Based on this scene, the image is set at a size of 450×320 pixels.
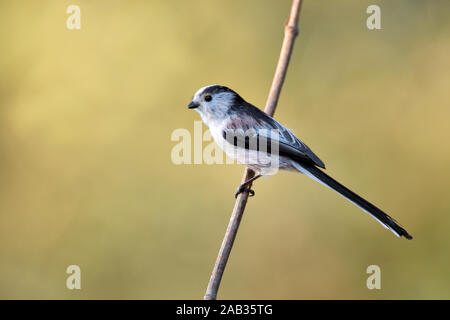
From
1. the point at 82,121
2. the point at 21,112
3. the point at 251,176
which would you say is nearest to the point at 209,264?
the point at 251,176

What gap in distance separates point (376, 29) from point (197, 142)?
5.51ft

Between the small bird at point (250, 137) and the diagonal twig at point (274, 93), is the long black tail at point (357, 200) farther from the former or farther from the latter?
the diagonal twig at point (274, 93)

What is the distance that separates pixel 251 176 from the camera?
91.0 inches

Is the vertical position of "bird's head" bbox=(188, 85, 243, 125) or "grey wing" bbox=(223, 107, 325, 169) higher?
"bird's head" bbox=(188, 85, 243, 125)

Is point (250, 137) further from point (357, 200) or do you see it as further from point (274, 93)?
point (357, 200)

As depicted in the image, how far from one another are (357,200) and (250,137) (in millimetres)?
557

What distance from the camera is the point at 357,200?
1.79 metres

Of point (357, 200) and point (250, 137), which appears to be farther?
point (250, 137)

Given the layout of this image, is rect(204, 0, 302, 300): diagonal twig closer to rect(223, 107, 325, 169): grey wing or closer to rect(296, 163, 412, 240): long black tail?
rect(223, 107, 325, 169): grey wing

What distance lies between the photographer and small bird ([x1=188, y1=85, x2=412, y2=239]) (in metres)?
2.06

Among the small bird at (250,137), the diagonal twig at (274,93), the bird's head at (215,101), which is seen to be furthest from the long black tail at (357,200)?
the bird's head at (215,101)

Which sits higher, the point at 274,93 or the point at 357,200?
the point at 274,93

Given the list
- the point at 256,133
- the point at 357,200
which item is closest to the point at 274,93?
the point at 256,133

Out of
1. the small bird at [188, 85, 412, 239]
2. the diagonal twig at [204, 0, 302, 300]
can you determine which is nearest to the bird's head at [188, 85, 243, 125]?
the small bird at [188, 85, 412, 239]
